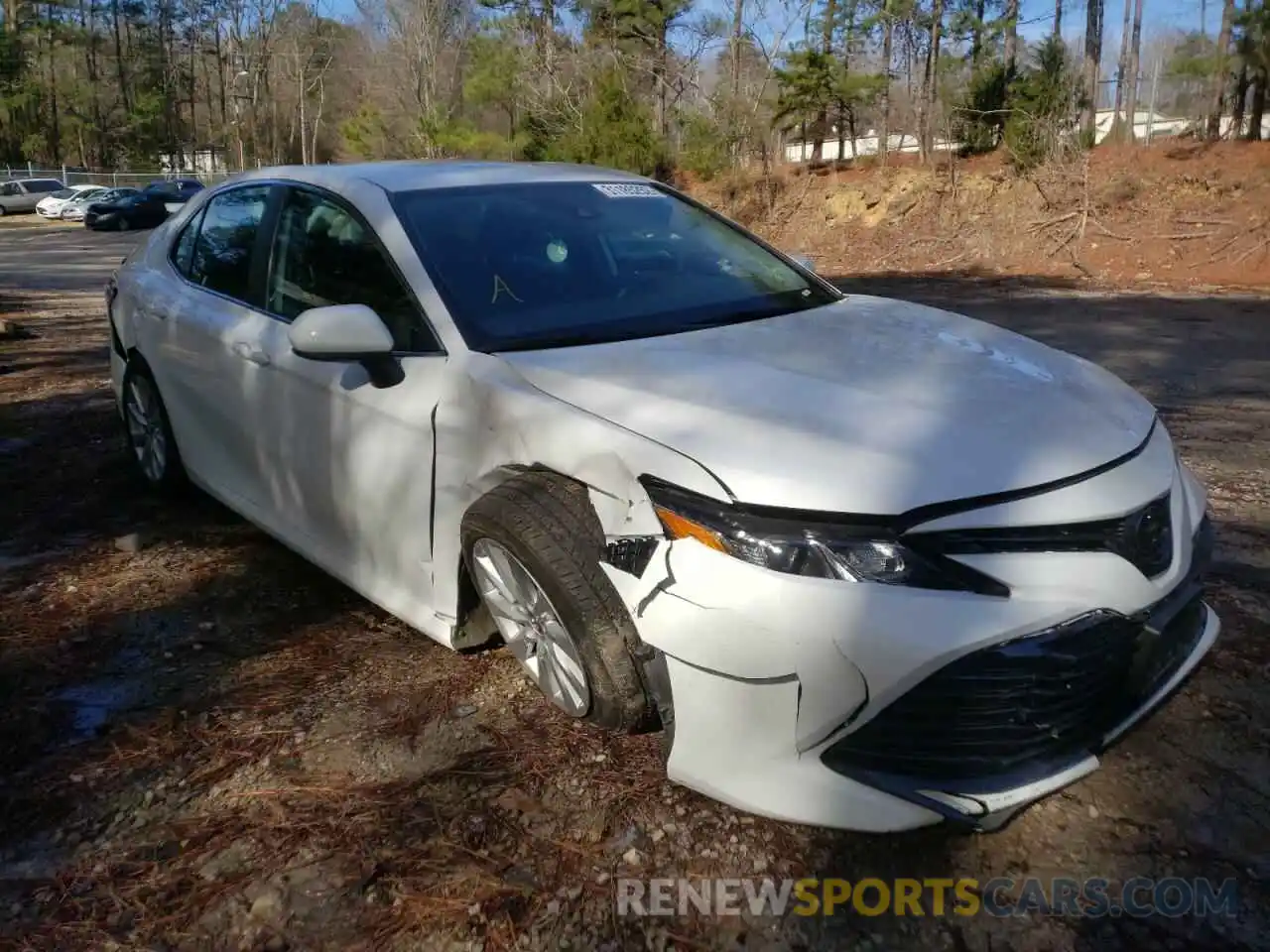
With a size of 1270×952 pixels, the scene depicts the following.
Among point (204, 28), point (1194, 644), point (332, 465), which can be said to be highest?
point (204, 28)

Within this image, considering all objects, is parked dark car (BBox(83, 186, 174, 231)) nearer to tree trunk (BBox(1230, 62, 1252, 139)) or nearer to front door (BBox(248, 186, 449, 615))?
tree trunk (BBox(1230, 62, 1252, 139))

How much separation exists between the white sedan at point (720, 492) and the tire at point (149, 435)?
104cm

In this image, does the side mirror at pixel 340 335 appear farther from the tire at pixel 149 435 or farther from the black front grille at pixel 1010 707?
the tire at pixel 149 435

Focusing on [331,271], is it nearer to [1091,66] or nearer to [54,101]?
[1091,66]

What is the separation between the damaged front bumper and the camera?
2.09 meters

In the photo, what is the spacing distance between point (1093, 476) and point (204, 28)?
7508 cm

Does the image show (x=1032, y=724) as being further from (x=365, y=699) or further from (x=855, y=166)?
(x=855, y=166)

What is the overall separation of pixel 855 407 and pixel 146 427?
3682 millimetres

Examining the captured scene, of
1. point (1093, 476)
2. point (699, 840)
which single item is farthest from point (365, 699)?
point (1093, 476)

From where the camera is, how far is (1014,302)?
531 inches

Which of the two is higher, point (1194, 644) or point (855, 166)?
point (855, 166)

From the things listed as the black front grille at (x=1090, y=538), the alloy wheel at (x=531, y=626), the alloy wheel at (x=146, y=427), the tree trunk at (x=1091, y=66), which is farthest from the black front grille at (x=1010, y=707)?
the tree trunk at (x=1091, y=66)

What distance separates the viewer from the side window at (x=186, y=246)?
14.7 feet

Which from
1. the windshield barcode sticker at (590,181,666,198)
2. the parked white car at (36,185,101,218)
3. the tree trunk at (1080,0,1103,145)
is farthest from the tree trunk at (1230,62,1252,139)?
the parked white car at (36,185,101,218)
